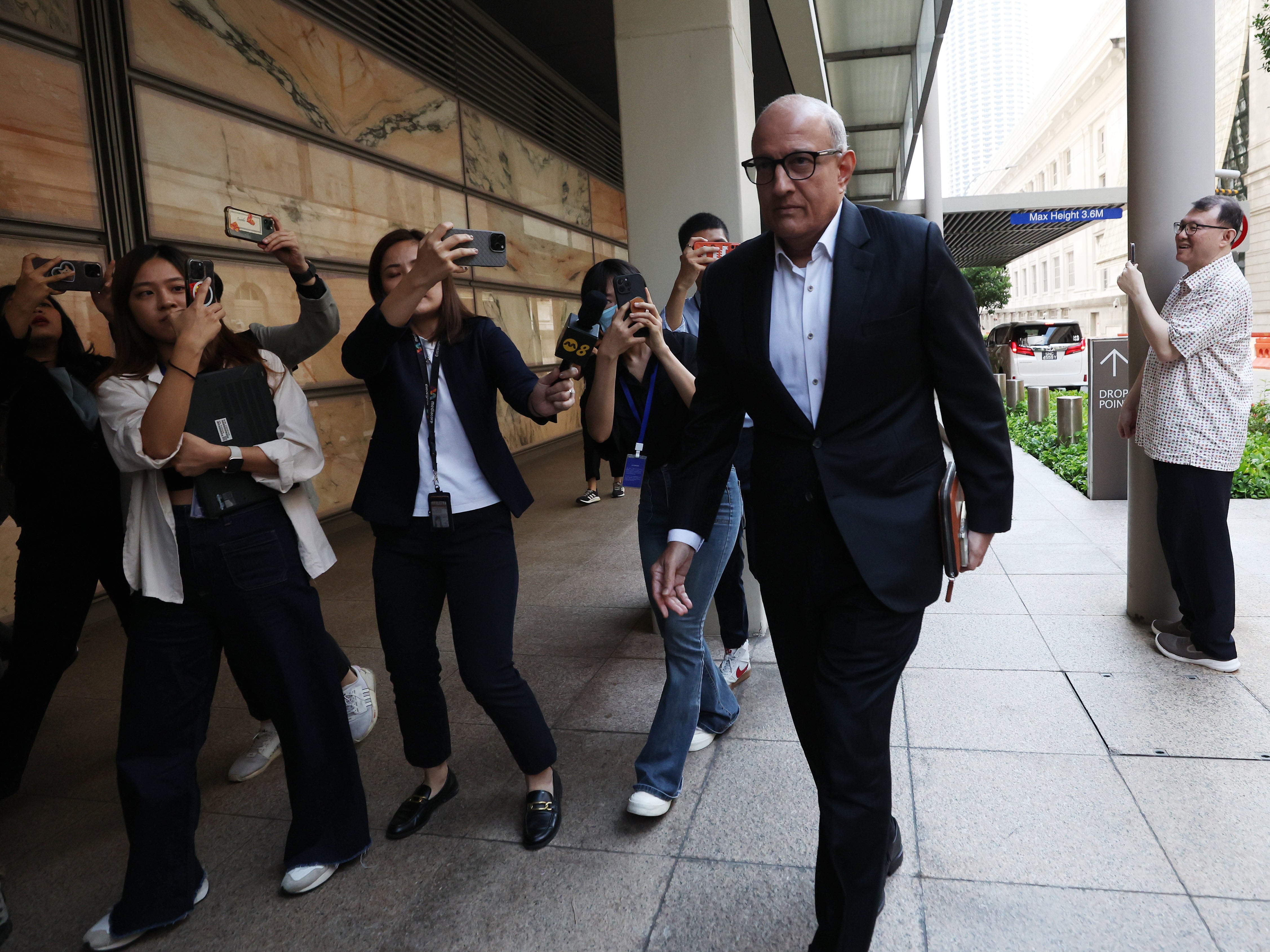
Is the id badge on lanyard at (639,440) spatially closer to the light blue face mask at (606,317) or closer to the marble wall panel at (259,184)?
the light blue face mask at (606,317)

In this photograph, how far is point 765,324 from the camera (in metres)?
2.22

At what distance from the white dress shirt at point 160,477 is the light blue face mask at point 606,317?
37.1 inches

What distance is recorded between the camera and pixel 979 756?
3.34m

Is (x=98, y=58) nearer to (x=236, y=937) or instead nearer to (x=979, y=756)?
(x=236, y=937)

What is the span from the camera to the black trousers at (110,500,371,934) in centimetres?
257

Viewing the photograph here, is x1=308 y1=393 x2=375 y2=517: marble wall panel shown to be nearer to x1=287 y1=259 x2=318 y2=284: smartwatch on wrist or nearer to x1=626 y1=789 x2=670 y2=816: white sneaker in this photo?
x1=287 y1=259 x2=318 y2=284: smartwatch on wrist

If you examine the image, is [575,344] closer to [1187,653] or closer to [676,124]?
[676,124]

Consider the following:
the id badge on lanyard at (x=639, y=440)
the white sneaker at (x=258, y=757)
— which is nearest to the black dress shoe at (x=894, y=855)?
the id badge on lanyard at (x=639, y=440)

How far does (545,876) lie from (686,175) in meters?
3.77

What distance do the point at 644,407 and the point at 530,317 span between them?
984cm

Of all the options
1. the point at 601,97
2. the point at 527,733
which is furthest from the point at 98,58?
the point at 601,97

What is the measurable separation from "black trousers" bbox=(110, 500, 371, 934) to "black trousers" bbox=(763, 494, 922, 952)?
1.53 m

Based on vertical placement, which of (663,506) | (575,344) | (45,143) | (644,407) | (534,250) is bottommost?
(663,506)

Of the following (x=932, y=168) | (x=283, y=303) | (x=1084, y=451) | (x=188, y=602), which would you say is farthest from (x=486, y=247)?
(x=932, y=168)
